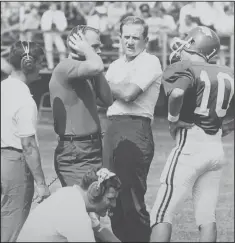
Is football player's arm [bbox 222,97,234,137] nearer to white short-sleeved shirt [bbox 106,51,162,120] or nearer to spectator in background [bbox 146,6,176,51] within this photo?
white short-sleeved shirt [bbox 106,51,162,120]

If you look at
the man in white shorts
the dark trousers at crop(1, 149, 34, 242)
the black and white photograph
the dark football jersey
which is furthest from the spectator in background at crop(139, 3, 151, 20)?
the man in white shorts

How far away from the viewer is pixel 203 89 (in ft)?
18.3

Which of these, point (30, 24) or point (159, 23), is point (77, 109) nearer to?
point (159, 23)

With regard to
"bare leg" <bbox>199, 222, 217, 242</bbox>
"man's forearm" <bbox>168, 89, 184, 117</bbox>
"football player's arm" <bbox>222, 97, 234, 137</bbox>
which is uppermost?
"man's forearm" <bbox>168, 89, 184, 117</bbox>

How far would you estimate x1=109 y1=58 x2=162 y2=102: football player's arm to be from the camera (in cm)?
575

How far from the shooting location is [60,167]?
221 inches

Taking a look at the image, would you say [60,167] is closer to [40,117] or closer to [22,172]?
[22,172]

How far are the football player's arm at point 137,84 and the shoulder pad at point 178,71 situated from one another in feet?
0.77

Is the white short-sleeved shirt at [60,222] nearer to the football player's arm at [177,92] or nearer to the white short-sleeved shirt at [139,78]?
the football player's arm at [177,92]

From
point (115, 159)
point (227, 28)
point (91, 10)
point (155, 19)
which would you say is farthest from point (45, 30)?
point (115, 159)

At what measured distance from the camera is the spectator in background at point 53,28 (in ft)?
55.4

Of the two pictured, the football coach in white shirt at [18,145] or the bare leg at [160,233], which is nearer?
the football coach in white shirt at [18,145]

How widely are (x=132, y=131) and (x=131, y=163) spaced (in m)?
0.26

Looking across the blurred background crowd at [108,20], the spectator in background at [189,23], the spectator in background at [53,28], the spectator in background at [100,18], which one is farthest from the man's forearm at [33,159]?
the spectator in background at [53,28]
